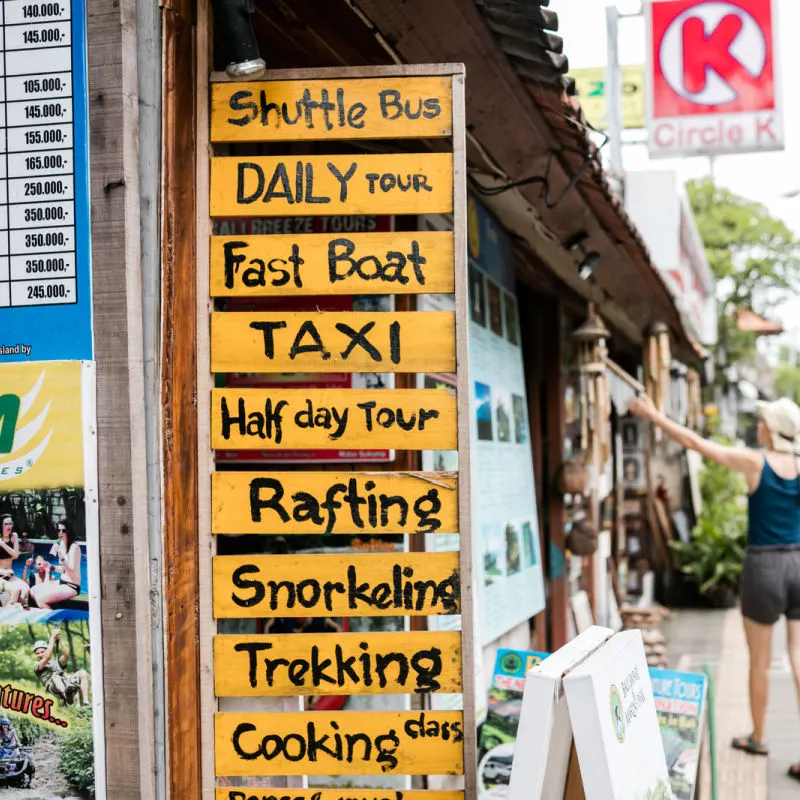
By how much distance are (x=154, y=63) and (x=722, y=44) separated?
594 centimetres

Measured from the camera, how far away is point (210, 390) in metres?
2.36

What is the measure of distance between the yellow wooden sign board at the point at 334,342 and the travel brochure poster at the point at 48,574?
356 mm

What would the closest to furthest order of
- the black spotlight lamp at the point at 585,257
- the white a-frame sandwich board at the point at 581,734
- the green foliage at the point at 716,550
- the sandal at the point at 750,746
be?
the white a-frame sandwich board at the point at 581,734, the black spotlight lamp at the point at 585,257, the sandal at the point at 750,746, the green foliage at the point at 716,550

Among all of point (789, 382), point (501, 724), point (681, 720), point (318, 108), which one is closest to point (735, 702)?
point (681, 720)

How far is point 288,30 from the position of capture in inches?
109

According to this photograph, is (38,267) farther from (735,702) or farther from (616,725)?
(735,702)

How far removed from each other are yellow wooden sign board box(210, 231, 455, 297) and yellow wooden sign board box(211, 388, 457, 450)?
254 millimetres

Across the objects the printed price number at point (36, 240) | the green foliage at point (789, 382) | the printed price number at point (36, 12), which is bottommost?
the printed price number at point (36, 240)

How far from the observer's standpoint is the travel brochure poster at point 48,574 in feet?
7.27

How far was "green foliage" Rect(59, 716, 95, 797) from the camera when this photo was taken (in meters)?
2.23

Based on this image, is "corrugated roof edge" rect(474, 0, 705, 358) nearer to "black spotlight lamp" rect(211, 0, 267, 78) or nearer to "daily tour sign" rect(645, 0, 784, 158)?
"black spotlight lamp" rect(211, 0, 267, 78)

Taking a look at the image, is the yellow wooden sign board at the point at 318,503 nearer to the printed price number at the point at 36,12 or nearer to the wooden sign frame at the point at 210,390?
the wooden sign frame at the point at 210,390

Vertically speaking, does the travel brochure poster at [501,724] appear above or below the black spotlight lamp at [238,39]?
below

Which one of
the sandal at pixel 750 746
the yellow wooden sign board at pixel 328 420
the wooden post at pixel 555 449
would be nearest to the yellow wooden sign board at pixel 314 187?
the yellow wooden sign board at pixel 328 420
